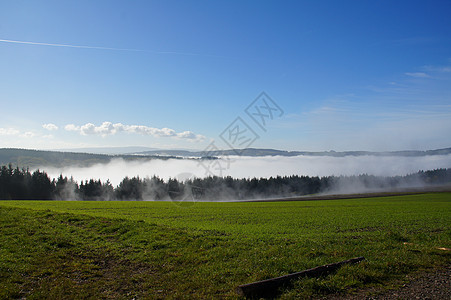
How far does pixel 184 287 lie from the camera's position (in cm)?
1018

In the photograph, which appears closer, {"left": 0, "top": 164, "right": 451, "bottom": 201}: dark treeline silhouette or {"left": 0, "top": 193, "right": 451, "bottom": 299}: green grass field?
{"left": 0, "top": 193, "right": 451, "bottom": 299}: green grass field

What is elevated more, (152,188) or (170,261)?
(170,261)

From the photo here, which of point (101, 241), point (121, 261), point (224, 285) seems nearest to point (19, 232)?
point (101, 241)

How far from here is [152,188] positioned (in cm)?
14000

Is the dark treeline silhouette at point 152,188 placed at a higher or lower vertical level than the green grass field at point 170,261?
lower

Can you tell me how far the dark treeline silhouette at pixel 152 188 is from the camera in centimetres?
10712

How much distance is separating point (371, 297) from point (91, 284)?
9.93 meters

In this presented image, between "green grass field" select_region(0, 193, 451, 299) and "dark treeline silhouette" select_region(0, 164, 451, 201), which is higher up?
"green grass field" select_region(0, 193, 451, 299)

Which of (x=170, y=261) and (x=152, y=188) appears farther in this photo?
(x=152, y=188)

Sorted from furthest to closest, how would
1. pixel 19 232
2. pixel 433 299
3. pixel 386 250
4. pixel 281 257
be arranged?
pixel 19 232, pixel 386 250, pixel 281 257, pixel 433 299

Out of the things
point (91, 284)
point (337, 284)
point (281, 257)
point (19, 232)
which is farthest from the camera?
point (19, 232)

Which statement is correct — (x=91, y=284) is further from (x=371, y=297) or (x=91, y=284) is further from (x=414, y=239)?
(x=414, y=239)

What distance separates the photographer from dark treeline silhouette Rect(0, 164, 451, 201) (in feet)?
351

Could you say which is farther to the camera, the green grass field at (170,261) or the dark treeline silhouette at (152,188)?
the dark treeline silhouette at (152,188)
